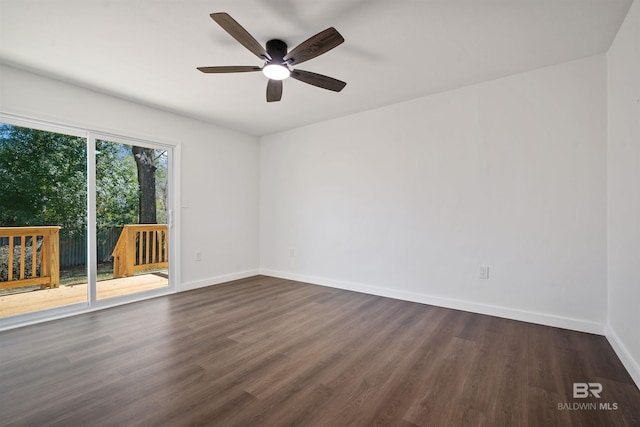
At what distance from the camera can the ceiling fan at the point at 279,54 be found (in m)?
1.76

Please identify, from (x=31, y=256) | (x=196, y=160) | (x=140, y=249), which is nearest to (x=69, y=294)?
(x=31, y=256)

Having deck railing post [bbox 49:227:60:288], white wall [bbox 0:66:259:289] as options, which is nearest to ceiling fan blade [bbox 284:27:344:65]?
white wall [bbox 0:66:259:289]

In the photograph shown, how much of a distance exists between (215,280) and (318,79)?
10.8 ft

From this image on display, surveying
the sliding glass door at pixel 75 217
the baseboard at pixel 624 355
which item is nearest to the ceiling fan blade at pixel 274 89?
the sliding glass door at pixel 75 217

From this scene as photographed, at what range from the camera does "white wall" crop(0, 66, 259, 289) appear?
277 centimetres

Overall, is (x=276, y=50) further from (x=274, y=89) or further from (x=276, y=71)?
(x=274, y=89)

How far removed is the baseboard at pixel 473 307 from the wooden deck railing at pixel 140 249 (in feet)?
6.75

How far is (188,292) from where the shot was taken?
3838 mm

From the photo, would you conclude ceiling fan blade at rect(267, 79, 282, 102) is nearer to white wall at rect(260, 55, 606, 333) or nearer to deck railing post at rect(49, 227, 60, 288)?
white wall at rect(260, 55, 606, 333)

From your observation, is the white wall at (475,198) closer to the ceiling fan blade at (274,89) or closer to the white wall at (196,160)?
the white wall at (196,160)

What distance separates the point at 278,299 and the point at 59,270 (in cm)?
240

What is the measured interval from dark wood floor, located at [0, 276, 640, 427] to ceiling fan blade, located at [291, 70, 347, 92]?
218 cm

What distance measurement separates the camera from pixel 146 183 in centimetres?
369

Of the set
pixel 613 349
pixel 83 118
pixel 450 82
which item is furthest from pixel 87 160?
pixel 613 349
